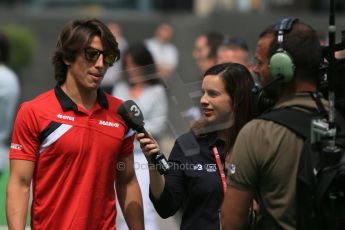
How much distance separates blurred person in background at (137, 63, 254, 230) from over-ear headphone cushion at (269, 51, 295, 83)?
3.06ft

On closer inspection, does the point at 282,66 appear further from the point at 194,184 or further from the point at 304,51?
the point at 194,184

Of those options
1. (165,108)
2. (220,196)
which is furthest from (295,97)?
(165,108)

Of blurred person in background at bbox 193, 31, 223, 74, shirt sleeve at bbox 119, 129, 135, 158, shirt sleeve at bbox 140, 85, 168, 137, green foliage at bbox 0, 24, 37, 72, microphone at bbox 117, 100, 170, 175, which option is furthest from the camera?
green foliage at bbox 0, 24, 37, 72

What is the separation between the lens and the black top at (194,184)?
5023mm

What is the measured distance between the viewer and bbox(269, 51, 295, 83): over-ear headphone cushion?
13.8ft

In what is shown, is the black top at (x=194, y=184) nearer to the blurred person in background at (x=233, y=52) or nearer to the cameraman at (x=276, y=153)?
the cameraman at (x=276, y=153)

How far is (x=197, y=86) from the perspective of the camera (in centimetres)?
554

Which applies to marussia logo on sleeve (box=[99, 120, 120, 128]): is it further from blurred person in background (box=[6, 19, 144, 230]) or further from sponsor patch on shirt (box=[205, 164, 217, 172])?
sponsor patch on shirt (box=[205, 164, 217, 172])

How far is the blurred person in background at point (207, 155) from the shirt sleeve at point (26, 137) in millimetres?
586

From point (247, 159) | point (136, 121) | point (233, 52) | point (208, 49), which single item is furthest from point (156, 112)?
point (208, 49)

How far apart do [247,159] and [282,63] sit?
447 millimetres

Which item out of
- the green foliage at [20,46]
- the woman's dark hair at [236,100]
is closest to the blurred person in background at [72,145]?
the woman's dark hair at [236,100]

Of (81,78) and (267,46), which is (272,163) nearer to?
(267,46)

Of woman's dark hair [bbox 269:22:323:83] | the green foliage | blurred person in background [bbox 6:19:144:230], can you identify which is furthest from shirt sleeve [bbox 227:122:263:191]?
the green foliage
